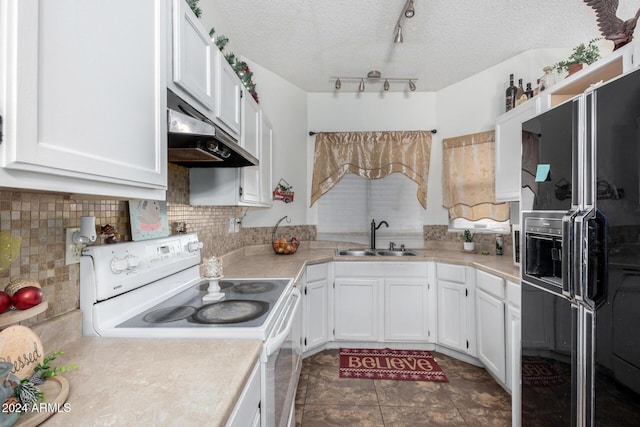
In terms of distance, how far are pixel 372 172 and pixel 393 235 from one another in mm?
747

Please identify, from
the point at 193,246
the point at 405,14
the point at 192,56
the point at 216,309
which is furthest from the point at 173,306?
the point at 405,14

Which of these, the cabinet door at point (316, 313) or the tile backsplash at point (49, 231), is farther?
the cabinet door at point (316, 313)

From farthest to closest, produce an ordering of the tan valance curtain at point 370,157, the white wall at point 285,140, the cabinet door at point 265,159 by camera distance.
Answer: the tan valance curtain at point 370,157 → the white wall at point 285,140 → the cabinet door at point 265,159

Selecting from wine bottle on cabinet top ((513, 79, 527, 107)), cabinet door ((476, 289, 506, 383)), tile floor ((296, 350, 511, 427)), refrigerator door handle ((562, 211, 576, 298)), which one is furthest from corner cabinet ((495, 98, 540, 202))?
tile floor ((296, 350, 511, 427))

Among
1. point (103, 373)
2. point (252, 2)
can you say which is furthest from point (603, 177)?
point (252, 2)

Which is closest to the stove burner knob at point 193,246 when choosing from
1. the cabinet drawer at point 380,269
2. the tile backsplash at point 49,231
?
the tile backsplash at point 49,231

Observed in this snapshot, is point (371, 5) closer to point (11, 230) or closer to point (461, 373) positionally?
point (11, 230)

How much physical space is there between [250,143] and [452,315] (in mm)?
2216

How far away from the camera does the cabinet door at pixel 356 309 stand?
286cm

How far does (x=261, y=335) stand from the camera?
0.98 m

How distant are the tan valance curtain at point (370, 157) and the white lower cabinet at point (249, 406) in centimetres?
264

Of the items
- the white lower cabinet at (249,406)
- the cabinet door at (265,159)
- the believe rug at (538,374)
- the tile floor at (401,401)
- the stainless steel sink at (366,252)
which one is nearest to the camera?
the white lower cabinet at (249,406)

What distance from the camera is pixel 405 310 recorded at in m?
2.85

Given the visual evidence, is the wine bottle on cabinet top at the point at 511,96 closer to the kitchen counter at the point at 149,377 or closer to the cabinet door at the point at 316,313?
the cabinet door at the point at 316,313
